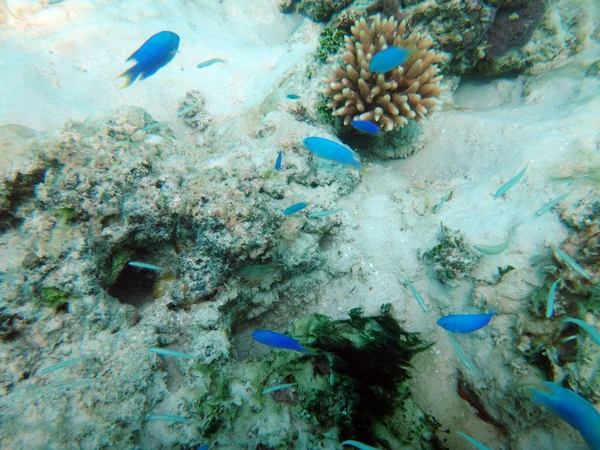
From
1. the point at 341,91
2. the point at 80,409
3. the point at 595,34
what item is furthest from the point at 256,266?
the point at 595,34

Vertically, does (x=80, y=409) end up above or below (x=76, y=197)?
below

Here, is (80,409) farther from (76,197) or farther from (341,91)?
(341,91)

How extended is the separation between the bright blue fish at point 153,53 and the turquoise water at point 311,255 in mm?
26

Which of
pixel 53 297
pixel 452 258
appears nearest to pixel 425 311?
pixel 452 258

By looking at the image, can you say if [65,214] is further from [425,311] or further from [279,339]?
[425,311]

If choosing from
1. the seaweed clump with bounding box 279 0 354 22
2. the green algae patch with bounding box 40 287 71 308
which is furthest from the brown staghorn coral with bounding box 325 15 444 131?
the green algae patch with bounding box 40 287 71 308

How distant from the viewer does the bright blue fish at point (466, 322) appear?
102 inches

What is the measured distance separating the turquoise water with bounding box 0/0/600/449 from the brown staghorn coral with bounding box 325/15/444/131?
0.15 ft

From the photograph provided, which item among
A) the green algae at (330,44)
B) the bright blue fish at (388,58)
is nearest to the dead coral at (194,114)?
the green algae at (330,44)

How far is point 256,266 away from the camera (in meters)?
3.41

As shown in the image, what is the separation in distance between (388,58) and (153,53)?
2553mm

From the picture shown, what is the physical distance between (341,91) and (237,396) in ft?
14.9

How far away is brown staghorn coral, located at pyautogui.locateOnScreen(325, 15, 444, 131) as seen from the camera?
438cm

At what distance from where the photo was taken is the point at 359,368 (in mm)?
2846
